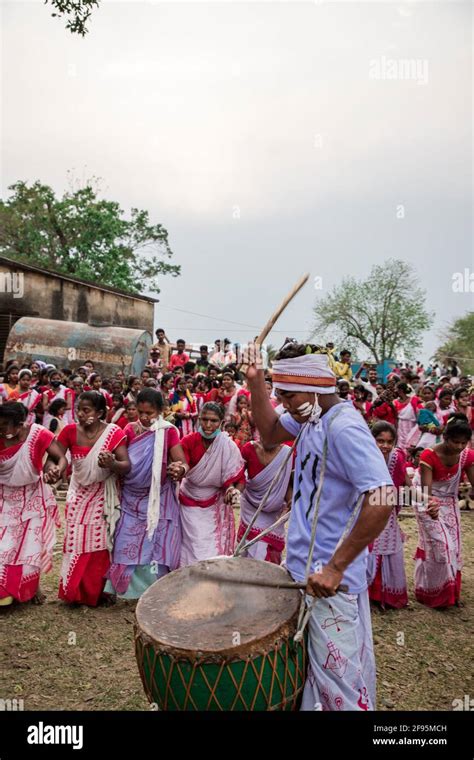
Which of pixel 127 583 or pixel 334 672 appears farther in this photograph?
pixel 127 583

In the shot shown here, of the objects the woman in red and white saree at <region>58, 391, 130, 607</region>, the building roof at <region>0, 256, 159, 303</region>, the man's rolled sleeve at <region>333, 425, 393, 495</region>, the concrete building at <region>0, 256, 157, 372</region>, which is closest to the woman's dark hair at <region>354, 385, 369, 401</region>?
the woman in red and white saree at <region>58, 391, 130, 607</region>

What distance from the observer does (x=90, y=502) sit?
546 centimetres

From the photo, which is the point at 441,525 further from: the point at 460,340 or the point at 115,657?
the point at 460,340

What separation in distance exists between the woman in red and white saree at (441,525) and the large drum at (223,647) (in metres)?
3.10

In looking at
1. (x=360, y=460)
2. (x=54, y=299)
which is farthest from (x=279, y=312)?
(x=54, y=299)

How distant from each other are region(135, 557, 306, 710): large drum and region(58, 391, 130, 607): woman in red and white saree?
2707 mm

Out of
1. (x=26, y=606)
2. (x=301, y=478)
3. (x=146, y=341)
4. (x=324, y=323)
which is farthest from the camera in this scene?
(x=324, y=323)

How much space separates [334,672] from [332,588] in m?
0.42

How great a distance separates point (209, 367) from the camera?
15820 mm

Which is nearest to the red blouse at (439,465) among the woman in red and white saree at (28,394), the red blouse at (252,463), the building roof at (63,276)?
the red blouse at (252,463)

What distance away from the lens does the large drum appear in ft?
8.01
